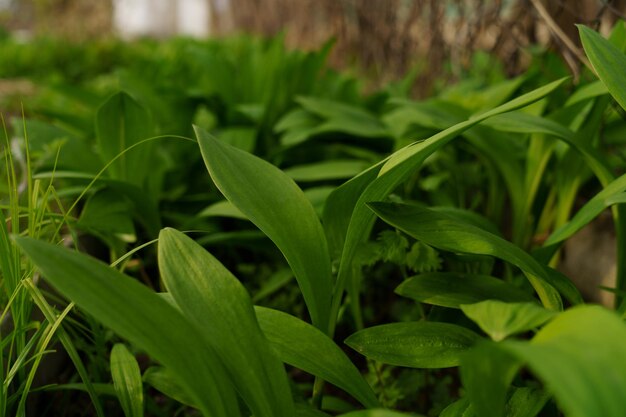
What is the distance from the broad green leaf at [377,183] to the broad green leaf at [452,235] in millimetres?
29

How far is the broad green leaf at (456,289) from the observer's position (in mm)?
1008

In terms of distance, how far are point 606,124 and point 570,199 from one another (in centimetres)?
32

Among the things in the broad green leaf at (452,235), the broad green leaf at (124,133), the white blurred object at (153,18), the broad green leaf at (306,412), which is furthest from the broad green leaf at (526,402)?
the white blurred object at (153,18)

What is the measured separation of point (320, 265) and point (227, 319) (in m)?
0.22

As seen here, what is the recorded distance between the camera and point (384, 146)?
81.0 inches

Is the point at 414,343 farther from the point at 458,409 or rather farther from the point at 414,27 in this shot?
the point at 414,27

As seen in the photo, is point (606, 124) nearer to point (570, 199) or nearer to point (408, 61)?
point (570, 199)

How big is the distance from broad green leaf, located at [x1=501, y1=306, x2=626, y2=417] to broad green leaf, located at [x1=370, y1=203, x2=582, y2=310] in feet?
0.99

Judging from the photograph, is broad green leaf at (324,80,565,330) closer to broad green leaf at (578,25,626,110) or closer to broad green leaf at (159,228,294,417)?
broad green leaf at (578,25,626,110)

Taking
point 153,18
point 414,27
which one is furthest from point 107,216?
point 153,18

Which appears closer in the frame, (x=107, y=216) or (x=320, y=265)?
(x=320, y=265)

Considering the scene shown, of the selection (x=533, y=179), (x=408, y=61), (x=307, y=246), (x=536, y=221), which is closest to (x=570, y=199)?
(x=533, y=179)

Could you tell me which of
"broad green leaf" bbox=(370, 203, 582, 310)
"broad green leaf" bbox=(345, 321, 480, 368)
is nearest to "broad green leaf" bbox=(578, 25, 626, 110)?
"broad green leaf" bbox=(370, 203, 582, 310)

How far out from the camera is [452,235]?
919 millimetres
